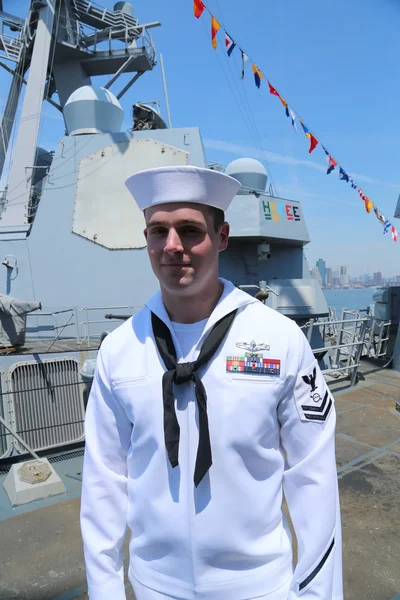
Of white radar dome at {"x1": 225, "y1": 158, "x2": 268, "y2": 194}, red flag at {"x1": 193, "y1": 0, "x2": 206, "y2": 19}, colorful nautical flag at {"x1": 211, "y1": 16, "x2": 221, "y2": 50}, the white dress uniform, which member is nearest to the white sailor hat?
the white dress uniform

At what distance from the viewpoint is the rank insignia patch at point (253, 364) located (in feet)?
3.58

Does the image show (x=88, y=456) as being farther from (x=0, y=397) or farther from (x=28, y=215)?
(x=28, y=215)

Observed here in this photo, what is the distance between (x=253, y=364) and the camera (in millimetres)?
1095

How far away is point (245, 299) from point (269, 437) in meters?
0.38

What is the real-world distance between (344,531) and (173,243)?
7.11 ft

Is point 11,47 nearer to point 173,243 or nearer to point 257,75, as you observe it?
point 257,75

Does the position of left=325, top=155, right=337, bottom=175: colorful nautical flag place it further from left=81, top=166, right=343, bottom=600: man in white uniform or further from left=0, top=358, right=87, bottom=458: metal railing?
left=81, top=166, right=343, bottom=600: man in white uniform

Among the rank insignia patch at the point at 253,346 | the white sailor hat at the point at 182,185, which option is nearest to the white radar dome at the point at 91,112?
the white sailor hat at the point at 182,185

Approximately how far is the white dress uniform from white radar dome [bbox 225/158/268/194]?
9.12 metres

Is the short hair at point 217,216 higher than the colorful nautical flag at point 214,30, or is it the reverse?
the colorful nautical flag at point 214,30

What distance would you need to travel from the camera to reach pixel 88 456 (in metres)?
1.19

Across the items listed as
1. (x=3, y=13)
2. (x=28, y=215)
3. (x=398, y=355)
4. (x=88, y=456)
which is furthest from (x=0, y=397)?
(x=3, y=13)

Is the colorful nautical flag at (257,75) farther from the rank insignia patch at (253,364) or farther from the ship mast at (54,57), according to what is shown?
the rank insignia patch at (253,364)

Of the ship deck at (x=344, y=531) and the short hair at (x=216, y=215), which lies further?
the ship deck at (x=344, y=531)
